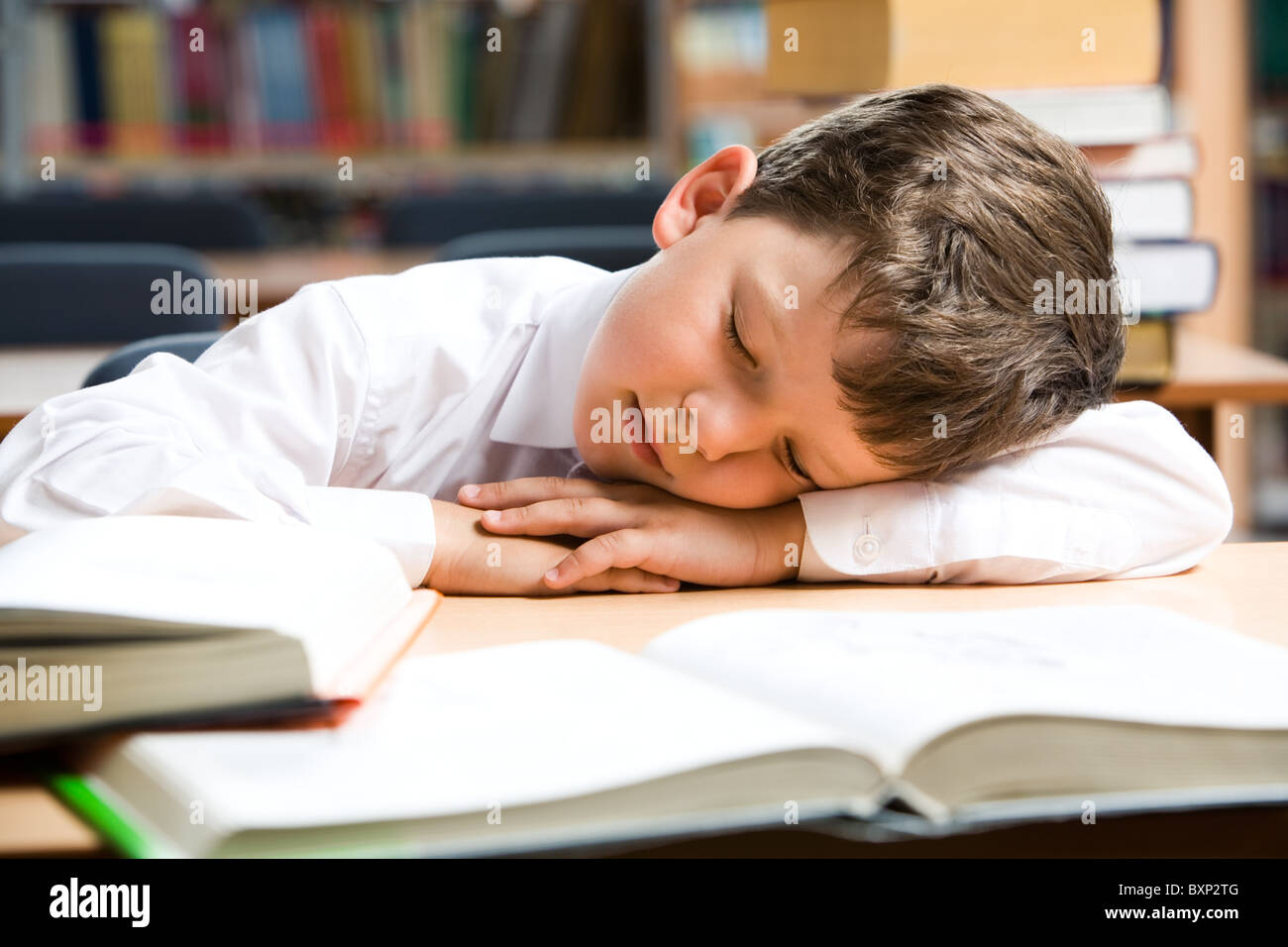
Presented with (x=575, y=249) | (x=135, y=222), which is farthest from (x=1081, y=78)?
(x=135, y=222)

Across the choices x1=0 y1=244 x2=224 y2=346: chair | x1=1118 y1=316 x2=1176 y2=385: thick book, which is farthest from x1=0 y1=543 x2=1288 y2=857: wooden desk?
x1=0 y1=244 x2=224 y2=346: chair

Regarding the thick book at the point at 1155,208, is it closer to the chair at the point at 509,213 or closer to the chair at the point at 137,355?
the chair at the point at 137,355

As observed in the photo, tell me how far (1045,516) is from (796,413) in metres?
0.20

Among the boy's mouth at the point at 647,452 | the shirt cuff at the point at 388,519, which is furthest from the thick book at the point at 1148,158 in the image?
the shirt cuff at the point at 388,519

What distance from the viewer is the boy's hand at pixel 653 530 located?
880 millimetres

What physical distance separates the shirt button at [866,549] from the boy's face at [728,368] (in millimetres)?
43

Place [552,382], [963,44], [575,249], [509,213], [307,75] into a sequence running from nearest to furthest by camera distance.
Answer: [552,382], [963,44], [575,249], [509,213], [307,75]

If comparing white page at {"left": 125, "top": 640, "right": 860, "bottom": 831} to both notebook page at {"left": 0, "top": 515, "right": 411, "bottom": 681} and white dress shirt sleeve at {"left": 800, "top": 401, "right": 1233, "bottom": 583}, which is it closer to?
notebook page at {"left": 0, "top": 515, "right": 411, "bottom": 681}

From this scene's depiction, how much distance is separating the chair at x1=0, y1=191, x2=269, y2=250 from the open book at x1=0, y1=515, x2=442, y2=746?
2.48 meters

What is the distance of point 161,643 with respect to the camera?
0.53 metres

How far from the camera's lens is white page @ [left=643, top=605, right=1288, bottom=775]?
538 mm

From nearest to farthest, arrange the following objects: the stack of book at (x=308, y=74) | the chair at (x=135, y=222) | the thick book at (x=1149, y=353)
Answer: the thick book at (x=1149, y=353)
the chair at (x=135, y=222)
the stack of book at (x=308, y=74)

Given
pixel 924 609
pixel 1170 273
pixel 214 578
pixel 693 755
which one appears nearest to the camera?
pixel 693 755

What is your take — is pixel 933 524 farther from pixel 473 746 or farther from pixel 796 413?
pixel 473 746
